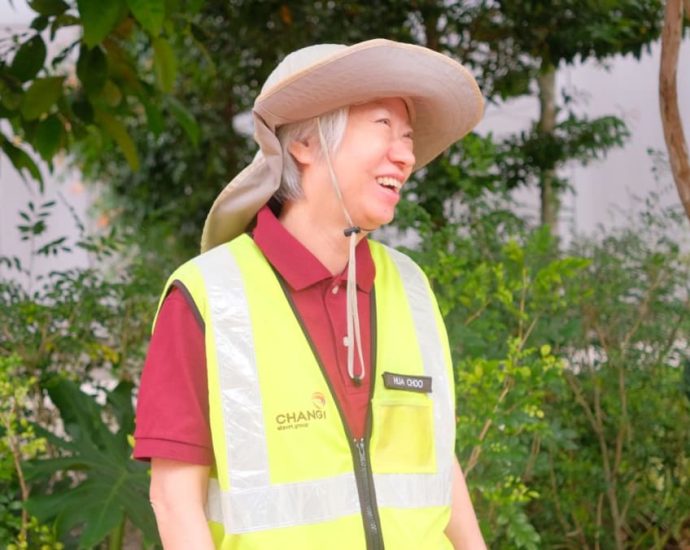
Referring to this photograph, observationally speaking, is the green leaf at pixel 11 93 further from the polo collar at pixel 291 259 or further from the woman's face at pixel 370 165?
the woman's face at pixel 370 165

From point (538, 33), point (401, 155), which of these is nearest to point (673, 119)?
point (401, 155)

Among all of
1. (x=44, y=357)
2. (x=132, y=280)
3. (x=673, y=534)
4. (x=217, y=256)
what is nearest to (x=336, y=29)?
(x=132, y=280)

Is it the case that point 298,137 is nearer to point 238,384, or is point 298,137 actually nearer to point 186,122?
point 238,384

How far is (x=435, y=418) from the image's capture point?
1.88 metres

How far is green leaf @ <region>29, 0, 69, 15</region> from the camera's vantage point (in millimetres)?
3297

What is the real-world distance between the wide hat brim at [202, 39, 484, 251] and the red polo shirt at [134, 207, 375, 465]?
0.22ft

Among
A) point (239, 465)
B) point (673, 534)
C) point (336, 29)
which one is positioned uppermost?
point (336, 29)

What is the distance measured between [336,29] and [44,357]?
229 centimetres

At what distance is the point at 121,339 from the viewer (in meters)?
4.34

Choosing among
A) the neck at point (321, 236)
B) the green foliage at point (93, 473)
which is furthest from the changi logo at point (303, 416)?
the green foliage at point (93, 473)

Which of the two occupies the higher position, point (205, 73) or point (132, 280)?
point (205, 73)

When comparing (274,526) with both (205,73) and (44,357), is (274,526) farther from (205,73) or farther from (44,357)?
(205,73)

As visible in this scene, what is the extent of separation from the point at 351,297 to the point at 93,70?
5.97ft

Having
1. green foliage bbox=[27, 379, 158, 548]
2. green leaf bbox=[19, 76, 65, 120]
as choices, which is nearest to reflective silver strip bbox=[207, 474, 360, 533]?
green foliage bbox=[27, 379, 158, 548]
